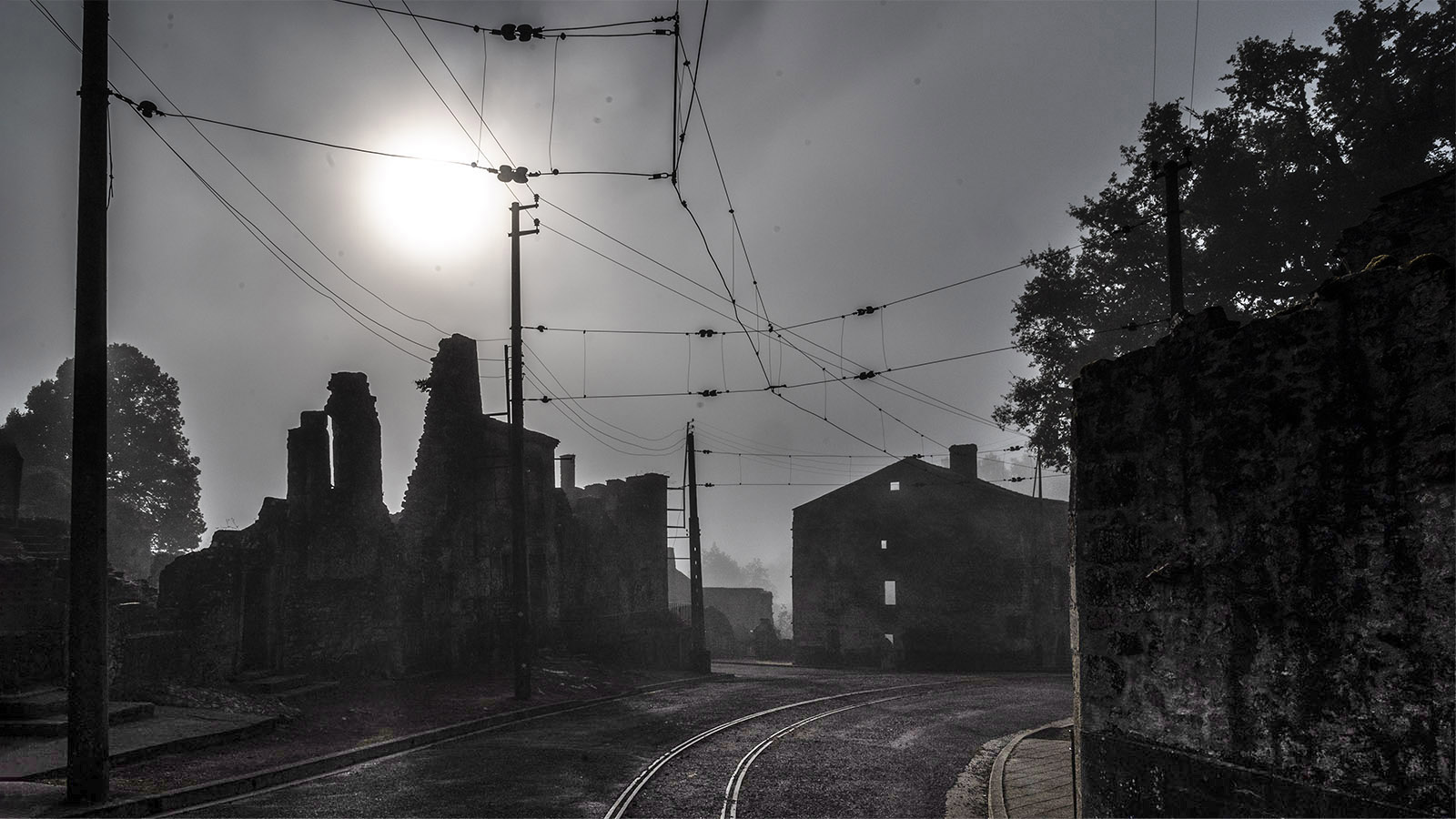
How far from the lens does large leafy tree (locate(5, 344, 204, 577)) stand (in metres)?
38.3

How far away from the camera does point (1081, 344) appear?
28.9 meters

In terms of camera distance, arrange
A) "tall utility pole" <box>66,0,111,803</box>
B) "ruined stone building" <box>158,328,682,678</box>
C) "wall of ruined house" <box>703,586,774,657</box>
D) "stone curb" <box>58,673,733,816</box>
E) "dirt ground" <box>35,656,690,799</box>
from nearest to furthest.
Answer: "tall utility pole" <box>66,0,111,803</box>
"stone curb" <box>58,673,733,816</box>
"dirt ground" <box>35,656,690,799</box>
"ruined stone building" <box>158,328,682,678</box>
"wall of ruined house" <box>703,586,774,657</box>

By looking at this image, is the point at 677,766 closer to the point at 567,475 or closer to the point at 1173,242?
the point at 1173,242

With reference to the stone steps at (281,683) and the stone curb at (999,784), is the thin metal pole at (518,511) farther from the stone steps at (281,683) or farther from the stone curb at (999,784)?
the stone curb at (999,784)

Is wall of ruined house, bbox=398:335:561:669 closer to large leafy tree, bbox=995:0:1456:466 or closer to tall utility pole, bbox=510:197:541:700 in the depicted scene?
tall utility pole, bbox=510:197:541:700

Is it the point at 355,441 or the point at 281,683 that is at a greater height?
the point at 355,441

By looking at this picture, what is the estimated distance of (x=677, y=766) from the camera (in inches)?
428

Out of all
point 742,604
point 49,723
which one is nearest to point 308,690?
point 49,723

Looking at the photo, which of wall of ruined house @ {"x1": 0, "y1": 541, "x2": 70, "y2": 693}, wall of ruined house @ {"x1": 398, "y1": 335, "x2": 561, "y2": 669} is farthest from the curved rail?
wall of ruined house @ {"x1": 0, "y1": 541, "x2": 70, "y2": 693}

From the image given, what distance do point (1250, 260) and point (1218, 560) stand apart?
22.4 meters

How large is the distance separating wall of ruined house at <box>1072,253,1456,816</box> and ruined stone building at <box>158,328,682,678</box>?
15.3m

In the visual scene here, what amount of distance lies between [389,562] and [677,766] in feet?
38.0

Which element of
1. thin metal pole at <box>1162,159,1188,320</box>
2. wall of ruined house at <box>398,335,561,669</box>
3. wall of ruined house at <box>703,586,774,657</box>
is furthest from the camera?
wall of ruined house at <box>703,586,774,657</box>

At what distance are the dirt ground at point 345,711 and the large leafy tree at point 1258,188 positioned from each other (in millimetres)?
14584
